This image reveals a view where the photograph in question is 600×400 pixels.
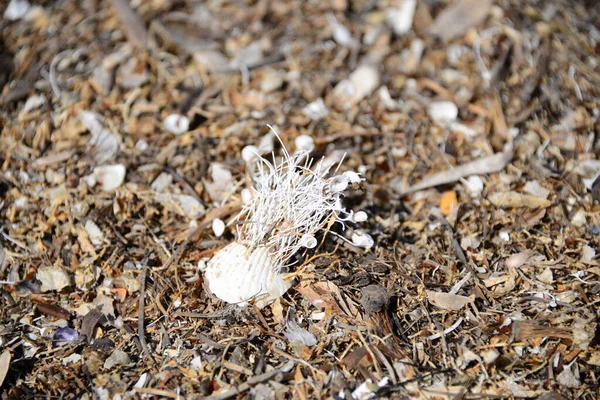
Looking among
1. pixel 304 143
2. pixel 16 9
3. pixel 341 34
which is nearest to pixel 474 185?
pixel 304 143

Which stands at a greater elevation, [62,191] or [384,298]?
[62,191]

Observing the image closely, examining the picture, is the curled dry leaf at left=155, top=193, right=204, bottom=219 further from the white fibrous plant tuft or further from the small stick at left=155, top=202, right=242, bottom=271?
the white fibrous plant tuft

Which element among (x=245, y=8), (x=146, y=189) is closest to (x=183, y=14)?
(x=245, y=8)

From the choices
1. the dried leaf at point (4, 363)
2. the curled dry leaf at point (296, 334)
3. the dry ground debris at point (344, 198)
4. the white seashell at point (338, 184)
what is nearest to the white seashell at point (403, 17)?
the dry ground debris at point (344, 198)

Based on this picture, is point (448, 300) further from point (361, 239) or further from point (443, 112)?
point (443, 112)

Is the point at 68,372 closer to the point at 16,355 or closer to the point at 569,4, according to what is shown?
the point at 16,355

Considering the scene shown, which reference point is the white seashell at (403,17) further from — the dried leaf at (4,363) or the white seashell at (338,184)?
the dried leaf at (4,363)
